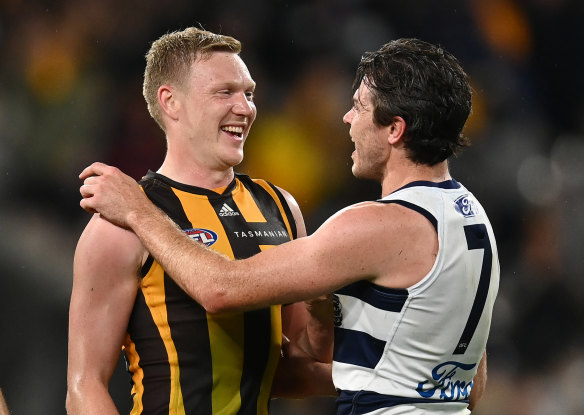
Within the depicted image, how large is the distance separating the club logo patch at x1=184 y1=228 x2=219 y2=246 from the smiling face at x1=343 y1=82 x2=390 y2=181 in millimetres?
499

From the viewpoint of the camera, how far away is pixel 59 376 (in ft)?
14.9

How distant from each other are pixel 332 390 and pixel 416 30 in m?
3.28

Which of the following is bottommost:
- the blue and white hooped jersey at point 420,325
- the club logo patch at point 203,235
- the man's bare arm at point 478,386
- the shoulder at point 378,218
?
the man's bare arm at point 478,386

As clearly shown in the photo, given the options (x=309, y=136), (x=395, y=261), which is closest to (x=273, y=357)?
(x=395, y=261)

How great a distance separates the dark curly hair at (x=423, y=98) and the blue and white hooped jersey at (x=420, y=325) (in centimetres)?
13

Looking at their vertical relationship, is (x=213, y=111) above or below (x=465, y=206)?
above

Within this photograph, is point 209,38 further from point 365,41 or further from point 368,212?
point 365,41

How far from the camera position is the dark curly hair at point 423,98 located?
2363 mm

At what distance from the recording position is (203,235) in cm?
250

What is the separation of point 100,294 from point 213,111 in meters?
0.73

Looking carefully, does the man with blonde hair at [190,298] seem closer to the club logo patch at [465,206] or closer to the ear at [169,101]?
the ear at [169,101]

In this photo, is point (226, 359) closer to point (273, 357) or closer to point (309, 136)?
point (273, 357)

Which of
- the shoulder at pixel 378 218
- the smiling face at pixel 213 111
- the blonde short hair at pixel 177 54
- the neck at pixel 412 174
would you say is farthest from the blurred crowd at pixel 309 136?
the shoulder at pixel 378 218

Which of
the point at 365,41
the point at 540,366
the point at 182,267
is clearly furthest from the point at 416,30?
the point at 182,267
